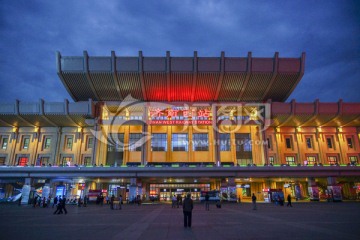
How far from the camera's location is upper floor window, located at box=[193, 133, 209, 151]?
57.9m

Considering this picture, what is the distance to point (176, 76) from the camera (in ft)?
177

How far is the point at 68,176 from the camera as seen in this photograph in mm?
44812

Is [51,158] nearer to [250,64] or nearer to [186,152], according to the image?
[186,152]

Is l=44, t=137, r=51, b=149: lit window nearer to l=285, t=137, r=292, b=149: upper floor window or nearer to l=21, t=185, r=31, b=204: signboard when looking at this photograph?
l=21, t=185, r=31, b=204: signboard

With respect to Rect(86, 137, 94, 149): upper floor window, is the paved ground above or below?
below

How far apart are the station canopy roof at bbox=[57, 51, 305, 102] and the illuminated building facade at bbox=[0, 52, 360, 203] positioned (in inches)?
8.3

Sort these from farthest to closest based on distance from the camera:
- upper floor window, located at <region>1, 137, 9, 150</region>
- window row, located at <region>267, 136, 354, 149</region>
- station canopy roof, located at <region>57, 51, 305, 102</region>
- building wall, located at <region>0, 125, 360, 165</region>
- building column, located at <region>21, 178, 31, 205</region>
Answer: window row, located at <region>267, 136, 354, 149</region>, upper floor window, located at <region>1, 137, 9, 150</region>, building wall, located at <region>0, 125, 360, 165</region>, station canopy roof, located at <region>57, 51, 305, 102</region>, building column, located at <region>21, 178, 31, 205</region>

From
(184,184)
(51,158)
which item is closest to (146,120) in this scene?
(184,184)

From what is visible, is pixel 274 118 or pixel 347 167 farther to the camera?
pixel 274 118

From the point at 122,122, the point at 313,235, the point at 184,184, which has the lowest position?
the point at 313,235

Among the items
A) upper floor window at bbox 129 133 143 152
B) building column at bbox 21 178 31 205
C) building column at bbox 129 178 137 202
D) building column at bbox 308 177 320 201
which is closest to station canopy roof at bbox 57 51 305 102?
upper floor window at bbox 129 133 143 152

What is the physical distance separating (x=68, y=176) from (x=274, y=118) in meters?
43.7

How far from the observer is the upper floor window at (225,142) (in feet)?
190

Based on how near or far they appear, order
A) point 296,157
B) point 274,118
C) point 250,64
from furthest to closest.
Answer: point 296,157
point 274,118
point 250,64
